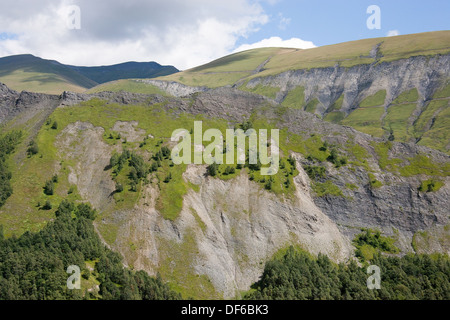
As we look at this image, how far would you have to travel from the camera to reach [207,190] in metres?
97.1

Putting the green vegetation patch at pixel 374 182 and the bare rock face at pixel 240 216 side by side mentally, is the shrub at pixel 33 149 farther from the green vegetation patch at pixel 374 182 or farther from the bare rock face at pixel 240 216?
the green vegetation patch at pixel 374 182

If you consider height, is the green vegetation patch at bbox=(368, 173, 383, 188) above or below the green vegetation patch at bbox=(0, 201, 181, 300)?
above

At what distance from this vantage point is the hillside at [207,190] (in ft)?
261

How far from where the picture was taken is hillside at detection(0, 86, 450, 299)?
3127 inches

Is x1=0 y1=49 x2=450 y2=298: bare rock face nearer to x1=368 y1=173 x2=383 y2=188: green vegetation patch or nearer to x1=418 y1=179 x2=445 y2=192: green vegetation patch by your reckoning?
x1=368 y1=173 x2=383 y2=188: green vegetation patch

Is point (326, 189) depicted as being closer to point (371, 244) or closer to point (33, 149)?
point (371, 244)

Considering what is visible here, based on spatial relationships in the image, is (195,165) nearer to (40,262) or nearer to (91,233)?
(91,233)

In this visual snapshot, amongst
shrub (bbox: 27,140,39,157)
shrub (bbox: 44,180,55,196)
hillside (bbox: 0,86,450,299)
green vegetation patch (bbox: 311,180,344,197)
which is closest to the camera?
hillside (bbox: 0,86,450,299)

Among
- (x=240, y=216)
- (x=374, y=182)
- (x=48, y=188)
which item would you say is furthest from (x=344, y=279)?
(x=48, y=188)

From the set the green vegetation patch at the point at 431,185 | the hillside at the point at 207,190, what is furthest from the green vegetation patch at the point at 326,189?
the green vegetation patch at the point at 431,185

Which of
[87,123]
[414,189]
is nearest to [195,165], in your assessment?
[87,123]

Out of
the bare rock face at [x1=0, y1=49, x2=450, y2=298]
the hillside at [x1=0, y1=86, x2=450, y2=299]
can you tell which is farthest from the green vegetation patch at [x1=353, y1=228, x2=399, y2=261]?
the bare rock face at [x1=0, y1=49, x2=450, y2=298]

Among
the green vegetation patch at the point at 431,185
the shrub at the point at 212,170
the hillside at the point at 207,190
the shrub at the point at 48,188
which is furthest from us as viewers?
the green vegetation patch at the point at 431,185

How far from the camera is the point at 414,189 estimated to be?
10388cm
